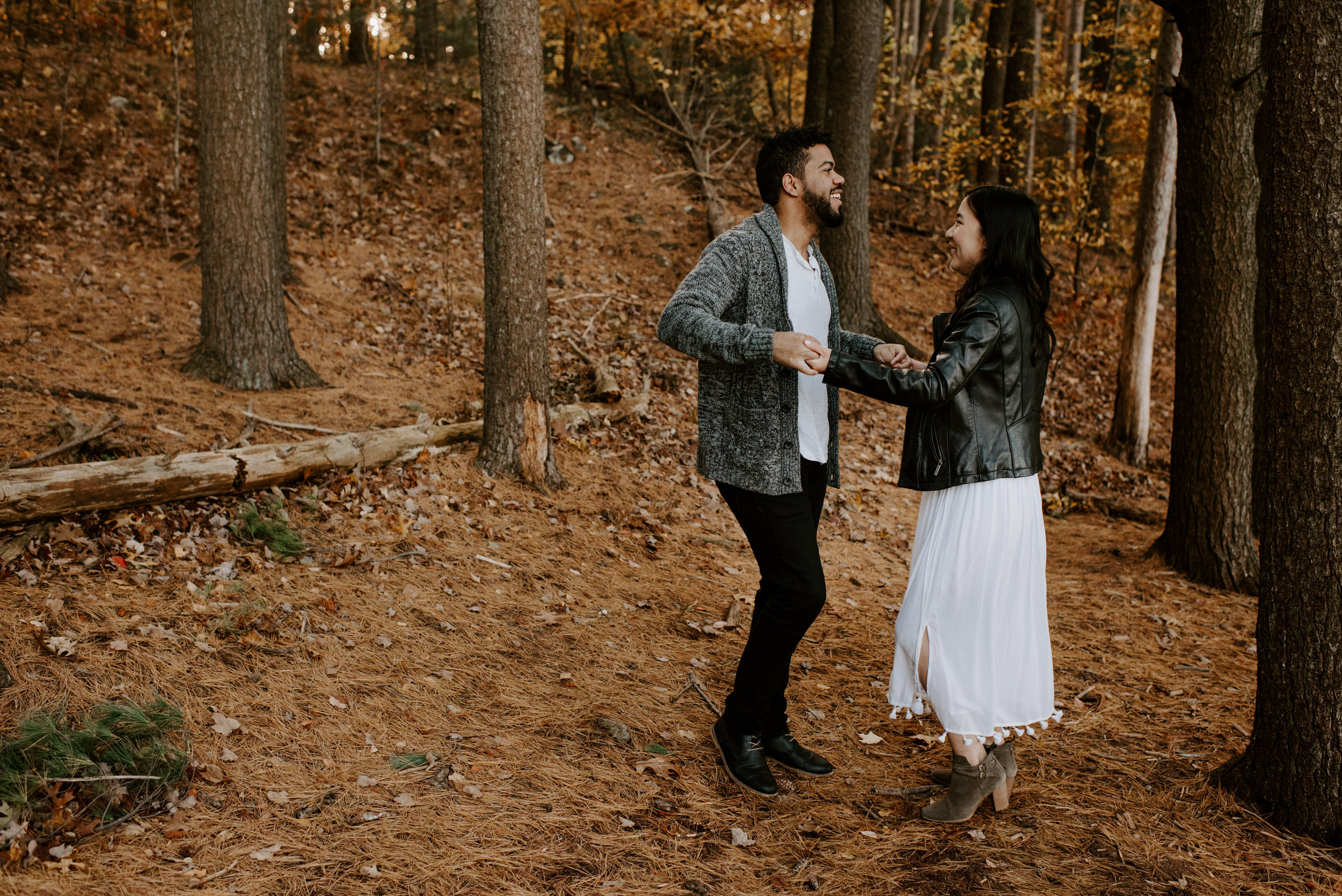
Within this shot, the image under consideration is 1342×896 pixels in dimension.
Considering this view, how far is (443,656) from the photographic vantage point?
4359mm

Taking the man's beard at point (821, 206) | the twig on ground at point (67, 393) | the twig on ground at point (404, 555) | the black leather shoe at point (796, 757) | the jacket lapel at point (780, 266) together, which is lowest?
the black leather shoe at point (796, 757)

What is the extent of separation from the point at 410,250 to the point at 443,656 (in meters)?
8.59

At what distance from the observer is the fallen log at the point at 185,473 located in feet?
14.9

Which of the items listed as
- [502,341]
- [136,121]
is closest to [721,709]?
[502,341]

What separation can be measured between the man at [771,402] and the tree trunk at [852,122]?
7082 millimetres

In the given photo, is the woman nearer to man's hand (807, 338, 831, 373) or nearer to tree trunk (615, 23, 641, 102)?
man's hand (807, 338, 831, 373)

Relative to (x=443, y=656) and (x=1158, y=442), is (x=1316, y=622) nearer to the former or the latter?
(x=443, y=656)

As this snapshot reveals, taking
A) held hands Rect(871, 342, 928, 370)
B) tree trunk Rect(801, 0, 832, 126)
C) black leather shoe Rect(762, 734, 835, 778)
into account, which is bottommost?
black leather shoe Rect(762, 734, 835, 778)

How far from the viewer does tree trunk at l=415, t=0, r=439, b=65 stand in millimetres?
19203

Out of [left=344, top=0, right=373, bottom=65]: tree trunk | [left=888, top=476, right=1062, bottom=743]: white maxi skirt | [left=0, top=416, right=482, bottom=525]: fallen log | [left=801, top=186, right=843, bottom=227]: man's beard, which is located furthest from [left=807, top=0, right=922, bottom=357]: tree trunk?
[left=344, top=0, right=373, bottom=65]: tree trunk

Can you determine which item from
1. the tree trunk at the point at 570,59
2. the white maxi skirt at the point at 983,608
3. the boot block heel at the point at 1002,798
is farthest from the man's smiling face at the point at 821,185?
the tree trunk at the point at 570,59

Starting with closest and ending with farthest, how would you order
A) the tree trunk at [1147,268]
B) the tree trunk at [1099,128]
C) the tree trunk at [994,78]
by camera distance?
1. the tree trunk at [1147,268]
2. the tree trunk at [1099,128]
3. the tree trunk at [994,78]

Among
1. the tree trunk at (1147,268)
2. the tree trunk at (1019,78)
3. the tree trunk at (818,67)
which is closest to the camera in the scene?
the tree trunk at (1147,268)

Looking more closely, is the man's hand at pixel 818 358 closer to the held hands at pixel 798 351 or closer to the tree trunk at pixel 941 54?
the held hands at pixel 798 351
